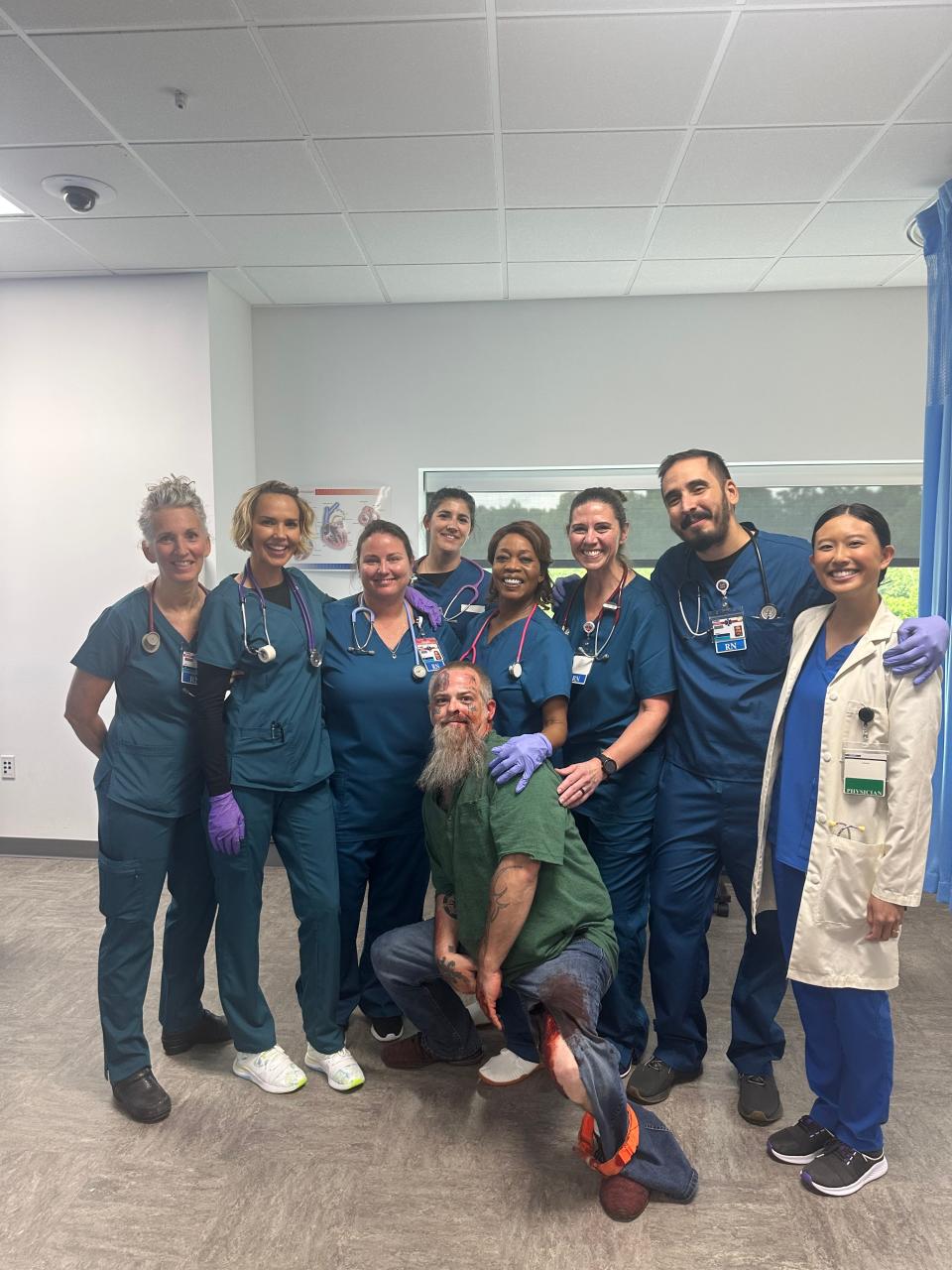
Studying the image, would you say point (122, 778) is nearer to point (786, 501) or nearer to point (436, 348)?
point (436, 348)

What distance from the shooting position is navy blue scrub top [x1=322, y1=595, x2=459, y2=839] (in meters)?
2.40

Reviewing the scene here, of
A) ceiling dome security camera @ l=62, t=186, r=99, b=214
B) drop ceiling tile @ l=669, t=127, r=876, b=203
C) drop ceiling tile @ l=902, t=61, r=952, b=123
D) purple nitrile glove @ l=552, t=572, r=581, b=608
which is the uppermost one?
drop ceiling tile @ l=902, t=61, r=952, b=123

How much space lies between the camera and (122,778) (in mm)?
2230

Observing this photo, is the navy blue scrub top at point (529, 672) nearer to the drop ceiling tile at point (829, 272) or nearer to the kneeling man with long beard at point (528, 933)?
the kneeling man with long beard at point (528, 933)

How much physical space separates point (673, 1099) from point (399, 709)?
1.28 meters

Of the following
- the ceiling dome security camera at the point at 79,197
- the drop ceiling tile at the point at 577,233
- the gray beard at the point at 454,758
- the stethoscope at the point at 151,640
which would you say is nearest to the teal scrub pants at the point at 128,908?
the stethoscope at the point at 151,640

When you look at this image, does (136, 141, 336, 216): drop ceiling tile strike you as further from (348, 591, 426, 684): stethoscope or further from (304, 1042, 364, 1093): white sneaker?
(304, 1042, 364, 1093): white sneaker

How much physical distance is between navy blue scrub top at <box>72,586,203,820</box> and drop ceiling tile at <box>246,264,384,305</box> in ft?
7.90

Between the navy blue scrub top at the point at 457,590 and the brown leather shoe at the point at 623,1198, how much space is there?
1.62m

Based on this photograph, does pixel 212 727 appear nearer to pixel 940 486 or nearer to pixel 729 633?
pixel 729 633

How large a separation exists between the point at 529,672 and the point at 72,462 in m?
2.97

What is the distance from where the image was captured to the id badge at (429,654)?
95.7 inches

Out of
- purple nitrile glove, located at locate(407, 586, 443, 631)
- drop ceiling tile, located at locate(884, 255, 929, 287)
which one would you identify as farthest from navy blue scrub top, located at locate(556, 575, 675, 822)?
drop ceiling tile, located at locate(884, 255, 929, 287)

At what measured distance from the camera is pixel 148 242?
3680 mm
